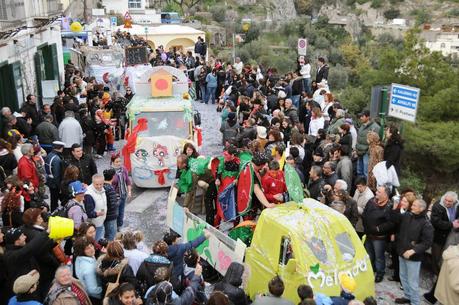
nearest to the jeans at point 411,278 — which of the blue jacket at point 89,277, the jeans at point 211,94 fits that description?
the blue jacket at point 89,277

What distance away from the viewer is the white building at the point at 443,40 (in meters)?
84.1

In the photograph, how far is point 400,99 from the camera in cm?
996

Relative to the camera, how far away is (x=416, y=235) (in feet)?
24.4

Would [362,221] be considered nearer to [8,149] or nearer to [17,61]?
[8,149]

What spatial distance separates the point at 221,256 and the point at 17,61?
11.1m

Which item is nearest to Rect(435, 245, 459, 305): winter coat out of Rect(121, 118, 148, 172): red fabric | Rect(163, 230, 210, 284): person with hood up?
Rect(163, 230, 210, 284): person with hood up

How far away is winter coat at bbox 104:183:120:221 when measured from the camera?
887 cm

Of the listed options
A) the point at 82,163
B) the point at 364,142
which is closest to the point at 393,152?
the point at 364,142

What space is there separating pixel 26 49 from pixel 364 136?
37.8 feet

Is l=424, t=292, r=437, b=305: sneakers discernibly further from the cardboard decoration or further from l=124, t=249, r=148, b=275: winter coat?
the cardboard decoration

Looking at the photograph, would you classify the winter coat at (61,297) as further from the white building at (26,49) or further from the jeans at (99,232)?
the white building at (26,49)

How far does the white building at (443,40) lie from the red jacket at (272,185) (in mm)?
81276

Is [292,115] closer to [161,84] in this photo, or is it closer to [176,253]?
[161,84]

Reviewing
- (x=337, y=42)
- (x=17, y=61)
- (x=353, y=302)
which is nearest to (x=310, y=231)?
(x=353, y=302)
